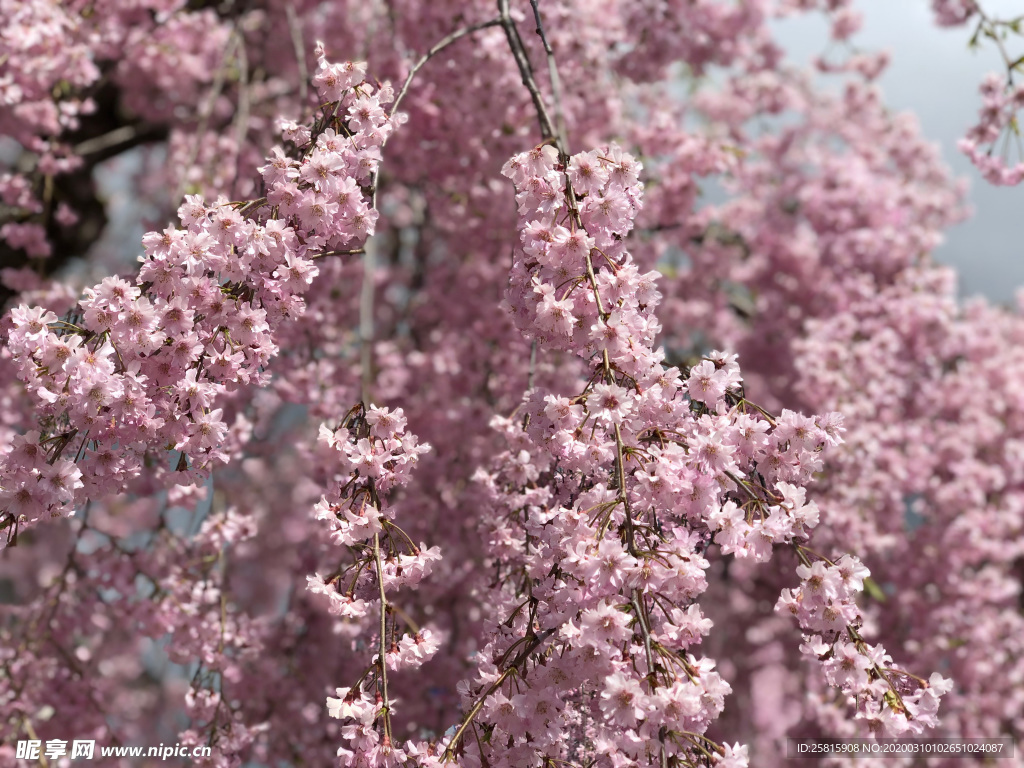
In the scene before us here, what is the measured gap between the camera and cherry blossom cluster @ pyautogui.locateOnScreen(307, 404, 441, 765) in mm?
1601

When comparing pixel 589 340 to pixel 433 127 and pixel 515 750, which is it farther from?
pixel 433 127

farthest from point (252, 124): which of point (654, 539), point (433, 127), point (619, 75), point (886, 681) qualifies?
point (886, 681)

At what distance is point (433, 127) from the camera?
3.78 m

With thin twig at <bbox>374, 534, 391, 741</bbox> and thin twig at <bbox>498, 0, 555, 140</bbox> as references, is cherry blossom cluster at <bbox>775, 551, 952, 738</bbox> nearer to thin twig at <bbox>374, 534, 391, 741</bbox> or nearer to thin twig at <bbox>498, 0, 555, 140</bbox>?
thin twig at <bbox>374, 534, 391, 741</bbox>

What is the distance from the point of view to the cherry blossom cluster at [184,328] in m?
1.57

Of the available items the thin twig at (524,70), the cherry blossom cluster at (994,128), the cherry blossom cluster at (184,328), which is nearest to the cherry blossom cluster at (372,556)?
the cherry blossom cluster at (184,328)

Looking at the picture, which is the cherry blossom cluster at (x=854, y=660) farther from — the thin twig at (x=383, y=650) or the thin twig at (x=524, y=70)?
the thin twig at (x=524, y=70)

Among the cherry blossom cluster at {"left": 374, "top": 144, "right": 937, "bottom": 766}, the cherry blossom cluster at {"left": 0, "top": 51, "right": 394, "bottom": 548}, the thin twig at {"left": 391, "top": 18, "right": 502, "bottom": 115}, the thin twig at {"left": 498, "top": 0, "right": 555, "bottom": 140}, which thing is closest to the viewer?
the cherry blossom cluster at {"left": 374, "top": 144, "right": 937, "bottom": 766}

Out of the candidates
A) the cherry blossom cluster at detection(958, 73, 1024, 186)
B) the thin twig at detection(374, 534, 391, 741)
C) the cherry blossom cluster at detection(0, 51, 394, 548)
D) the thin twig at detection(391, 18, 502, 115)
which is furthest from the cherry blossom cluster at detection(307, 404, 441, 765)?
the cherry blossom cluster at detection(958, 73, 1024, 186)

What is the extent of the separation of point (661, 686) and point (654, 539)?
1.02 feet

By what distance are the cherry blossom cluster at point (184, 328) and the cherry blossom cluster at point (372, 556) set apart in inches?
11.8

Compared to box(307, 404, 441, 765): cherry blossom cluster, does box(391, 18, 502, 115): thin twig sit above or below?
above

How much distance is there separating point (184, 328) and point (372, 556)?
2.19ft

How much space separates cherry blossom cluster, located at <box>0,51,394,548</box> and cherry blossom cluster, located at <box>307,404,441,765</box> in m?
0.30
